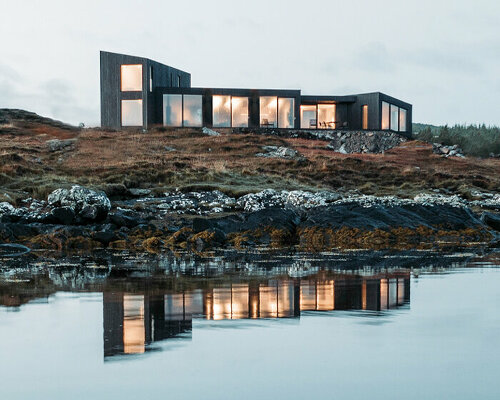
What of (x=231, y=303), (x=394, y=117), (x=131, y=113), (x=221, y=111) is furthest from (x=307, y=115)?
(x=231, y=303)

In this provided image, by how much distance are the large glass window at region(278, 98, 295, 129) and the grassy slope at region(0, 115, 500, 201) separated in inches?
225

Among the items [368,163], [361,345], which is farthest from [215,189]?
[361,345]

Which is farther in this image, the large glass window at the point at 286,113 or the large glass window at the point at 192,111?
the large glass window at the point at 286,113

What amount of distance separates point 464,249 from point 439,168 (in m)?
24.8

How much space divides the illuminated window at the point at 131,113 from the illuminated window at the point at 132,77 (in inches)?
40.4

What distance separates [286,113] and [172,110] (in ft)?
31.1

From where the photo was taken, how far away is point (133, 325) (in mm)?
6961

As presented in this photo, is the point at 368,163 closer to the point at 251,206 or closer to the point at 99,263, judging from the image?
the point at 251,206

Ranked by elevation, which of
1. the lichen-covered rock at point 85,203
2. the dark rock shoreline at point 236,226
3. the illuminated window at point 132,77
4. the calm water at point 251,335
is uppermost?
the illuminated window at point 132,77

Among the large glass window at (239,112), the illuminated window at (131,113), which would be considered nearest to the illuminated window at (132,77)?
the illuminated window at (131,113)

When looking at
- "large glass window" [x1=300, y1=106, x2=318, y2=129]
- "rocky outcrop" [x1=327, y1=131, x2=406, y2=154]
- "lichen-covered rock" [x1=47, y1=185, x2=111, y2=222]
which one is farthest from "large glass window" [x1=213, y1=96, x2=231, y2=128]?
"lichen-covered rock" [x1=47, y1=185, x2=111, y2=222]

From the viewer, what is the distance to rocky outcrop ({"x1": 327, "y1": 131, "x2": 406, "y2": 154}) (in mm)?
49688

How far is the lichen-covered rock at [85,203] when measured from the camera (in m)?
20.6

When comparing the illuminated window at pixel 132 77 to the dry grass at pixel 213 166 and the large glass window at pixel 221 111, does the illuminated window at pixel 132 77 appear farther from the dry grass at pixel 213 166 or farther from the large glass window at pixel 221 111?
the large glass window at pixel 221 111
